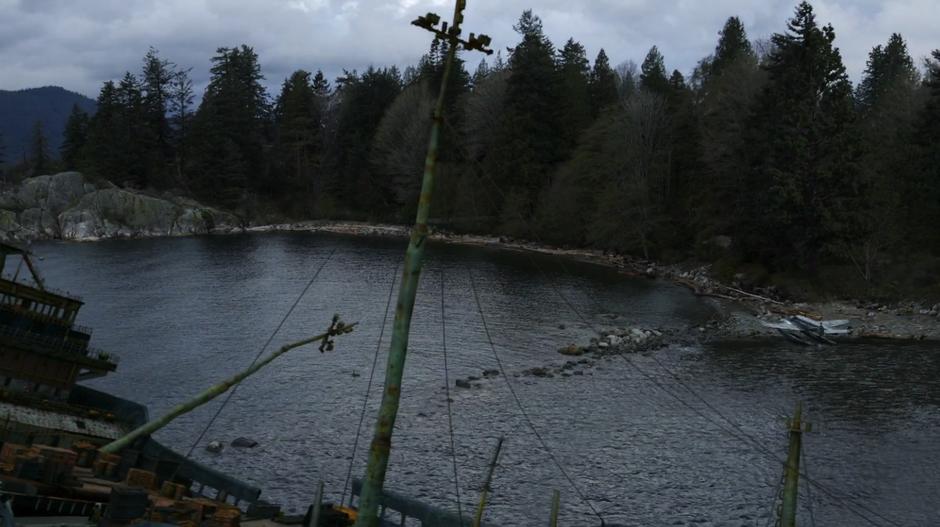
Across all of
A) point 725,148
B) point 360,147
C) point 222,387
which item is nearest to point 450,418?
point 222,387

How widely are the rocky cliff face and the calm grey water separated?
168 ft

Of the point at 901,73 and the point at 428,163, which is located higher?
the point at 901,73

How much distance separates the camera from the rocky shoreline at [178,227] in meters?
77.0

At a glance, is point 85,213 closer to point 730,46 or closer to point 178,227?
point 178,227

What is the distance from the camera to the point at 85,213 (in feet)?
419

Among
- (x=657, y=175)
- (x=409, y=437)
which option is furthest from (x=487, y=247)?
(x=409, y=437)

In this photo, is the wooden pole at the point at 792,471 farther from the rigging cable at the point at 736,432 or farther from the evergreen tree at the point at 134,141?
the evergreen tree at the point at 134,141

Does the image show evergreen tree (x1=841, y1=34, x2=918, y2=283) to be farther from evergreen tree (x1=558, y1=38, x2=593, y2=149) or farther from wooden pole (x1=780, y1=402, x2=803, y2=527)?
wooden pole (x1=780, y1=402, x2=803, y2=527)

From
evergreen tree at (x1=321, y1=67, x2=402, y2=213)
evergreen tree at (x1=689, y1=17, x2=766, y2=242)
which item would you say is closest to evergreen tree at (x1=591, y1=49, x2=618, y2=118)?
evergreen tree at (x1=689, y1=17, x2=766, y2=242)

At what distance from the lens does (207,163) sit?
150 metres

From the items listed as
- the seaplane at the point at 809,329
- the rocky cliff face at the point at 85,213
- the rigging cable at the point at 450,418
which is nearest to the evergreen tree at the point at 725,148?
the seaplane at the point at 809,329

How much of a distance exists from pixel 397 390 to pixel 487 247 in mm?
108644

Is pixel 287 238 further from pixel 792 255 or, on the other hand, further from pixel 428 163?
pixel 428 163

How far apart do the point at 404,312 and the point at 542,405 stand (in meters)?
35.6
